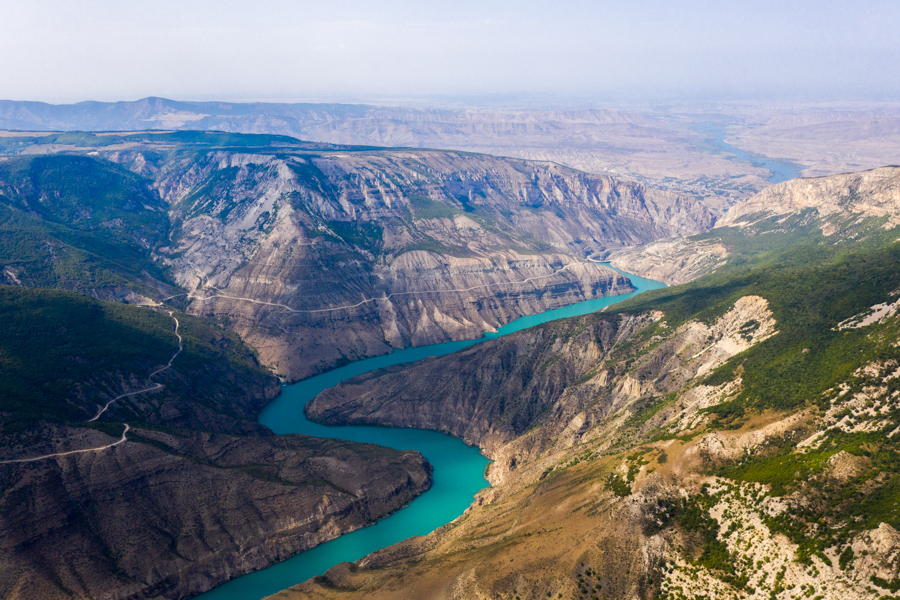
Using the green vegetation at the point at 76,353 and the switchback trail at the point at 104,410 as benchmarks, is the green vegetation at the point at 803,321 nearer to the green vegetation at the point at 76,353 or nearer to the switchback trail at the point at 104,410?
the switchback trail at the point at 104,410

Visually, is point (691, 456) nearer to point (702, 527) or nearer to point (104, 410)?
point (702, 527)

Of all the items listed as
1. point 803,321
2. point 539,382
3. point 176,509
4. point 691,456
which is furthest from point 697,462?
point 176,509

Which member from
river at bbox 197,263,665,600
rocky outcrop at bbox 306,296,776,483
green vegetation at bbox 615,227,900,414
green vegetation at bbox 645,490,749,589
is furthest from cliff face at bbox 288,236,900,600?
river at bbox 197,263,665,600

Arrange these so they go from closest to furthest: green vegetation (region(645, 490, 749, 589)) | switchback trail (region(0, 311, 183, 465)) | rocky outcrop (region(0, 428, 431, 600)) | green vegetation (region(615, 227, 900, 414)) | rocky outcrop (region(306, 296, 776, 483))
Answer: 1. green vegetation (region(645, 490, 749, 589))
2. green vegetation (region(615, 227, 900, 414))
3. rocky outcrop (region(0, 428, 431, 600))
4. switchback trail (region(0, 311, 183, 465))
5. rocky outcrop (region(306, 296, 776, 483))

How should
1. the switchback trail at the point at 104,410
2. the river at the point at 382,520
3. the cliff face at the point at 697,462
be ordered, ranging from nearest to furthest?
the cliff face at the point at 697,462 → the switchback trail at the point at 104,410 → the river at the point at 382,520

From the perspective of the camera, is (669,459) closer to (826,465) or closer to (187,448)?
(826,465)

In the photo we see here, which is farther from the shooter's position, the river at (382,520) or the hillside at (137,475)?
the river at (382,520)

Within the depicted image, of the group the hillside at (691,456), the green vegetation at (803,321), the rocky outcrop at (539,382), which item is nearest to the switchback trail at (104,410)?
the rocky outcrop at (539,382)

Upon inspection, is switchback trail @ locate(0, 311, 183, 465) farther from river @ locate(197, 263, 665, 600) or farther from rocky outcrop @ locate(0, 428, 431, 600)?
river @ locate(197, 263, 665, 600)

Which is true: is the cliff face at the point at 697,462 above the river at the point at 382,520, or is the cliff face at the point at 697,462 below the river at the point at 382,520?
above
